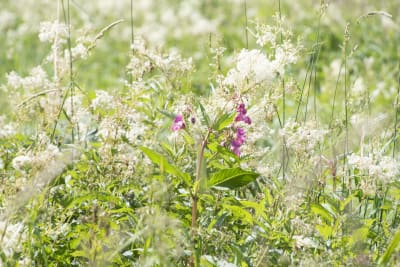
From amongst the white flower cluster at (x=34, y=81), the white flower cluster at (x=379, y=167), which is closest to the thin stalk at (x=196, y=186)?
the white flower cluster at (x=379, y=167)

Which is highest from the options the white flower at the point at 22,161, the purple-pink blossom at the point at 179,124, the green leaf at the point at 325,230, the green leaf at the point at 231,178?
the purple-pink blossom at the point at 179,124

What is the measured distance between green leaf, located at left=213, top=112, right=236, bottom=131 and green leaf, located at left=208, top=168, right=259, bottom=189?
0.13 meters

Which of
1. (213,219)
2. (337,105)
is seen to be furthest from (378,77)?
(213,219)

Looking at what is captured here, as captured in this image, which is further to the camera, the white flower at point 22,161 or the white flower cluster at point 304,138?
the white flower cluster at point 304,138

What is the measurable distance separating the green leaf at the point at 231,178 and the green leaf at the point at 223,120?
0.44 feet

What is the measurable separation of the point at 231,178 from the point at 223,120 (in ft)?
0.52

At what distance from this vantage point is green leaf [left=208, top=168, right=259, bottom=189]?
1.99 m

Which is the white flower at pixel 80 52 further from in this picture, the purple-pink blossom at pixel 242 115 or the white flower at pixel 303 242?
the white flower at pixel 303 242

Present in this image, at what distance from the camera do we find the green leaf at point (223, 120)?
2.07 metres

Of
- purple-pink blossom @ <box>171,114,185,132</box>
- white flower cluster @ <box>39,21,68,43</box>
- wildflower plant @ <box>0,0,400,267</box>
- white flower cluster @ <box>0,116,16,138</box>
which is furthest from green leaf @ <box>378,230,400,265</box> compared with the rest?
white flower cluster @ <box>39,21,68,43</box>

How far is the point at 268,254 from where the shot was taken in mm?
2049

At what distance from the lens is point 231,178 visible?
6.57ft

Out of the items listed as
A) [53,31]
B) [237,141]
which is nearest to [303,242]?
[237,141]

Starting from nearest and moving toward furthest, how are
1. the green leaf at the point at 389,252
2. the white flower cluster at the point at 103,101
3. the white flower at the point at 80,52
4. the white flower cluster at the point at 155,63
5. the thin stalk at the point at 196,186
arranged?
the green leaf at the point at 389,252
the thin stalk at the point at 196,186
the white flower cluster at the point at 103,101
the white flower cluster at the point at 155,63
the white flower at the point at 80,52
